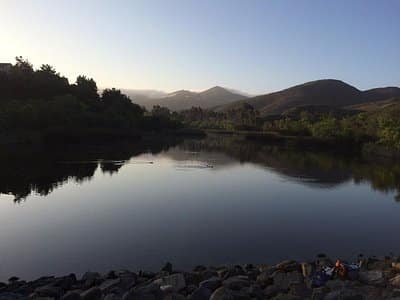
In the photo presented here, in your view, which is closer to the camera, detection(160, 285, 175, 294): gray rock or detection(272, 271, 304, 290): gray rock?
detection(160, 285, 175, 294): gray rock

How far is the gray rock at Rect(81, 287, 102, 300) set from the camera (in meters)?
8.37

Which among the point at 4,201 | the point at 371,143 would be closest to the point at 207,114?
the point at 371,143

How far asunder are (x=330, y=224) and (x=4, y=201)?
49.3ft

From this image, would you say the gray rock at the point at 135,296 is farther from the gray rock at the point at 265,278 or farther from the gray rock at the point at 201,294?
the gray rock at the point at 265,278

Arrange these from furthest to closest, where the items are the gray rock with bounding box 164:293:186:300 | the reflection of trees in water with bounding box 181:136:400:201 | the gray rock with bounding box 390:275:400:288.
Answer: the reflection of trees in water with bounding box 181:136:400:201, the gray rock with bounding box 390:275:400:288, the gray rock with bounding box 164:293:186:300

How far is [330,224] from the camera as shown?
57.6 ft

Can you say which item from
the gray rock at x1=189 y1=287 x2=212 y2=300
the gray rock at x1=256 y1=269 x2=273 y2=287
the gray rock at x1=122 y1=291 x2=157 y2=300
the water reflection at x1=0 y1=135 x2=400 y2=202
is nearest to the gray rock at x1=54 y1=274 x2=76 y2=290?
the gray rock at x1=122 y1=291 x2=157 y2=300

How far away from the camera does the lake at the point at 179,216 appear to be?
42.3ft

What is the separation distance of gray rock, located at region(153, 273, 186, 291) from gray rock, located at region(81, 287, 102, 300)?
1250mm

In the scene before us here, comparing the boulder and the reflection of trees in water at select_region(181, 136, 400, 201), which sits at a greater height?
the boulder

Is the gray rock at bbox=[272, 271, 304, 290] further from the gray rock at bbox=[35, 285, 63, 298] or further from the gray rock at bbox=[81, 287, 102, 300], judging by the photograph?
the gray rock at bbox=[35, 285, 63, 298]

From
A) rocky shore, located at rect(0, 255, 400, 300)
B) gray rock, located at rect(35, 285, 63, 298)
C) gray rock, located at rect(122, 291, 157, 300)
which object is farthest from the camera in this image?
gray rock, located at rect(35, 285, 63, 298)

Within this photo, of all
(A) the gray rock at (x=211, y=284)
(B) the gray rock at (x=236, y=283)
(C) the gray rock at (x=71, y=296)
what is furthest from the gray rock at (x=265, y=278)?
(C) the gray rock at (x=71, y=296)

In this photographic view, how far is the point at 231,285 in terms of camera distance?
908cm
